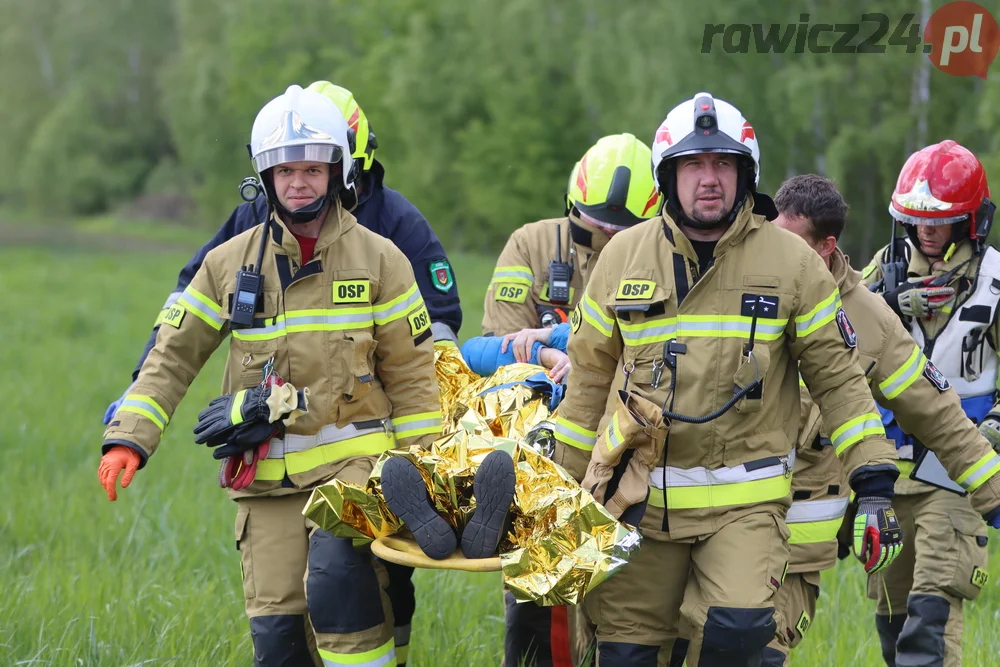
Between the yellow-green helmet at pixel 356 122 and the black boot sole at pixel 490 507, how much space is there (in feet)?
6.03

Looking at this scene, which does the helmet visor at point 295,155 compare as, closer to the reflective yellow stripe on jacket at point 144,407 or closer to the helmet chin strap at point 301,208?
the helmet chin strap at point 301,208

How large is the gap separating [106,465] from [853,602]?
13.5ft

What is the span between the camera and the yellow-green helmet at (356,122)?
18.4ft

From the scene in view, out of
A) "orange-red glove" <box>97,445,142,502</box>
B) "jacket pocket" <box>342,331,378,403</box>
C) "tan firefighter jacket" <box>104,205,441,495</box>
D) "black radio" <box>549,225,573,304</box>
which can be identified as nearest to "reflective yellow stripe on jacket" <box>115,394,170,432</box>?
"tan firefighter jacket" <box>104,205,441,495</box>

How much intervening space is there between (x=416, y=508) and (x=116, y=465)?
1119mm

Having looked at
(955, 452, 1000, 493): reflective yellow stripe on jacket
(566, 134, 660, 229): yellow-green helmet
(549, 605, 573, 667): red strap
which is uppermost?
(566, 134, 660, 229): yellow-green helmet

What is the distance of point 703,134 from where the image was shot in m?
4.26

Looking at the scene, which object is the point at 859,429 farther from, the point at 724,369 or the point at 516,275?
the point at 516,275

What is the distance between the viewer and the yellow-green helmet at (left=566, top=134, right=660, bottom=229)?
18.3 feet

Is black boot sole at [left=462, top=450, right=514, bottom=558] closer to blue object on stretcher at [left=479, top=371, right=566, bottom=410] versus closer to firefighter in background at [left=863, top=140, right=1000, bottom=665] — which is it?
blue object on stretcher at [left=479, top=371, right=566, bottom=410]

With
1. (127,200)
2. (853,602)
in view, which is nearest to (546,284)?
(853,602)

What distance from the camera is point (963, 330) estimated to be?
5426 millimetres

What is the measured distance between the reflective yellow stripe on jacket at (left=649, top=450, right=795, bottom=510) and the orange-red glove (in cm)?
185

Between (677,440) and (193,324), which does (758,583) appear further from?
(193,324)
